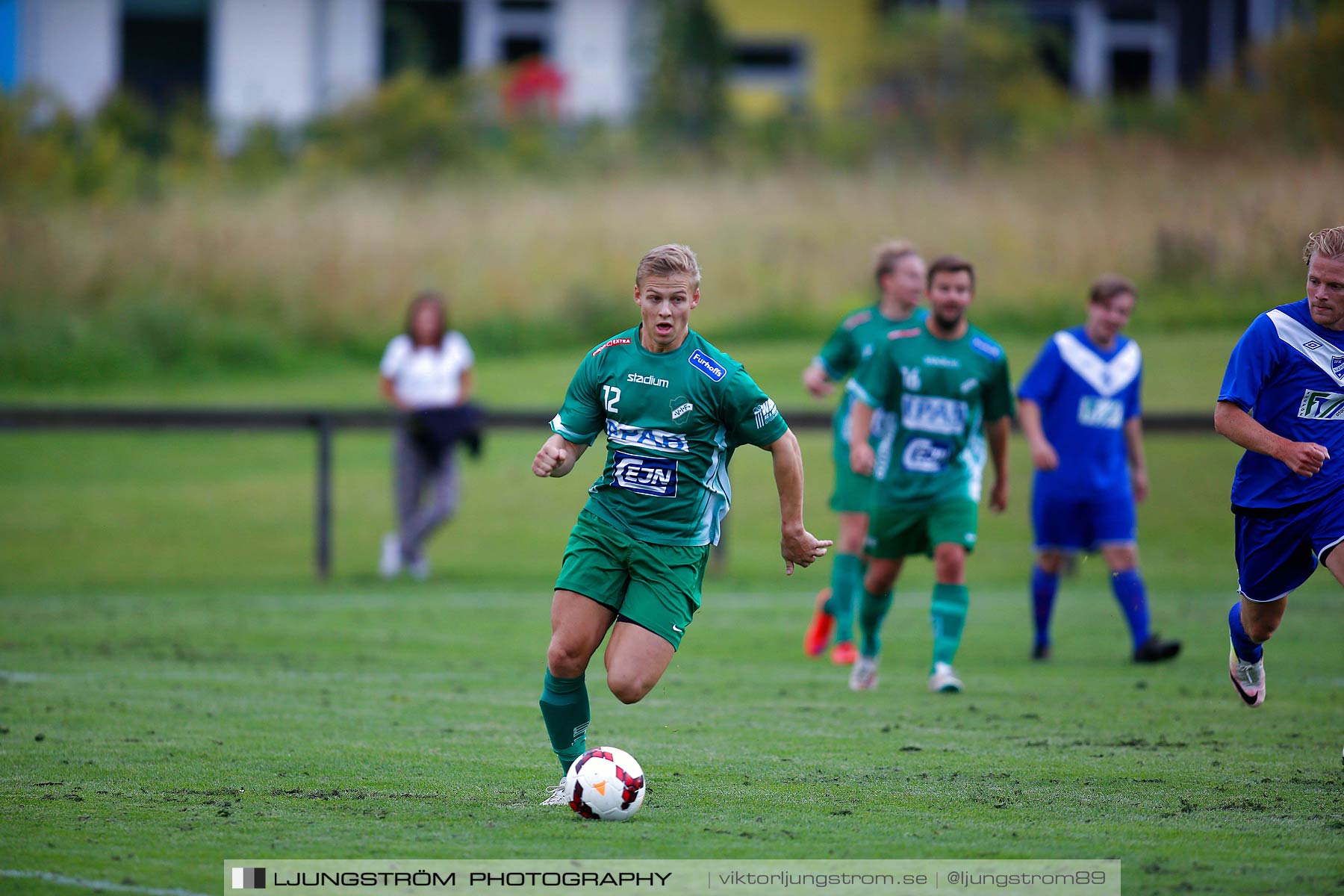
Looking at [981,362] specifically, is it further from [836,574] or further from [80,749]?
[80,749]

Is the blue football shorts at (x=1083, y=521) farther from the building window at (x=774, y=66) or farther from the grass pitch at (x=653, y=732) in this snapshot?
the building window at (x=774, y=66)

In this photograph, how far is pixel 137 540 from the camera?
53.9 feet

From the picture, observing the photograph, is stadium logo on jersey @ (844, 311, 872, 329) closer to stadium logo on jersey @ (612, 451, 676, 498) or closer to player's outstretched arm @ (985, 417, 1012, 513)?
player's outstretched arm @ (985, 417, 1012, 513)

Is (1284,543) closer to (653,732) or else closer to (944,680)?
(944,680)

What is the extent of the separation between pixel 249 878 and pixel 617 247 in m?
19.8

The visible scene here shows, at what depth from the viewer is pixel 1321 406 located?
241 inches

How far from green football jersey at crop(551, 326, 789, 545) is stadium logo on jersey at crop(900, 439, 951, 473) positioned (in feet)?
9.56

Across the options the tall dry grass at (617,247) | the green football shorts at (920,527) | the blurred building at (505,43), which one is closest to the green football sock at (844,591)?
the green football shorts at (920,527)

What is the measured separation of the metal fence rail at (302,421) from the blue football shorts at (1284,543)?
798 cm

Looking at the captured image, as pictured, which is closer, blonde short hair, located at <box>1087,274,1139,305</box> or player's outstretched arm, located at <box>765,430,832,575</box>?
player's outstretched arm, located at <box>765,430,832,575</box>

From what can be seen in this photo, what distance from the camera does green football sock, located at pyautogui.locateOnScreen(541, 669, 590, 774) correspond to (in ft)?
18.7

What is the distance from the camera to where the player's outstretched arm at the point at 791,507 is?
559 cm

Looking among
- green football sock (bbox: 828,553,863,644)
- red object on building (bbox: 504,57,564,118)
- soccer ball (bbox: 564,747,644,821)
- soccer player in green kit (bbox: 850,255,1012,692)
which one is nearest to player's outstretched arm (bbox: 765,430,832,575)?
soccer ball (bbox: 564,747,644,821)

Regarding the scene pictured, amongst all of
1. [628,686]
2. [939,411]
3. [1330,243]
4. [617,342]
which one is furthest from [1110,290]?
[628,686]
